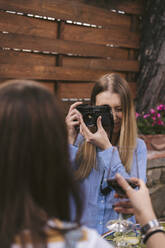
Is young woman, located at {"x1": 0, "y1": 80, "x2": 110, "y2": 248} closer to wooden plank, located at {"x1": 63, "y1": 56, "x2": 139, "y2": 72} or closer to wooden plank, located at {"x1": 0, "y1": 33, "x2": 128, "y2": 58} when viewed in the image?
wooden plank, located at {"x1": 0, "y1": 33, "x2": 128, "y2": 58}

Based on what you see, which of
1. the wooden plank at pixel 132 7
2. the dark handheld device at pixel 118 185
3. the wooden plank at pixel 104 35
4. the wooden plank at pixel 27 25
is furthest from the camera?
the wooden plank at pixel 132 7

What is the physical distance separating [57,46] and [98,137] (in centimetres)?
150

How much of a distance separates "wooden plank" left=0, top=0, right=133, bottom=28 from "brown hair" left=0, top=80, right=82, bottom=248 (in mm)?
2081

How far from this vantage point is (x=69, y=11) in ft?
9.86

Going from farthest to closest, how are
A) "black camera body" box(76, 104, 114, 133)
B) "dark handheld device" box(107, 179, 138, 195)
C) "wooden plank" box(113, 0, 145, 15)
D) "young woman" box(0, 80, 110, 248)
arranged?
1. "wooden plank" box(113, 0, 145, 15)
2. "black camera body" box(76, 104, 114, 133)
3. "dark handheld device" box(107, 179, 138, 195)
4. "young woman" box(0, 80, 110, 248)

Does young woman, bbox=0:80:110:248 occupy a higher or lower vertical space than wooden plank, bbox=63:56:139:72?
lower

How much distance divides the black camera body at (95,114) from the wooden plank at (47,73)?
115 centimetres

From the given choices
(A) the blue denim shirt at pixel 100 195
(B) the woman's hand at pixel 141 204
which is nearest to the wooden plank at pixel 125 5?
(A) the blue denim shirt at pixel 100 195

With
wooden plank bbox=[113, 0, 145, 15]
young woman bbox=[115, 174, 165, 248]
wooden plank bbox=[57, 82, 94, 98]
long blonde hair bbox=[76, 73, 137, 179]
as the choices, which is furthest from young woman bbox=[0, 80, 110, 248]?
wooden plank bbox=[113, 0, 145, 15]

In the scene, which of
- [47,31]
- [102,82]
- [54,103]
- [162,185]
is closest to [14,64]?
[47,31]

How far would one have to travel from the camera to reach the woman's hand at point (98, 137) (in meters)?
1.70

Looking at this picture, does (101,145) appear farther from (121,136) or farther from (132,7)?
(132,7)

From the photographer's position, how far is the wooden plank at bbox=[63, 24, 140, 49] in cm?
309

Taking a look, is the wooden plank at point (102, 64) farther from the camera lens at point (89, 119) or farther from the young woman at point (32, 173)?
the young woman at point (32, 173)
